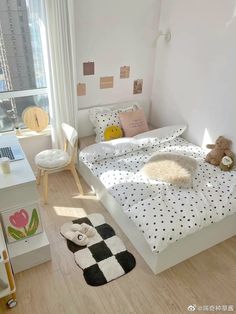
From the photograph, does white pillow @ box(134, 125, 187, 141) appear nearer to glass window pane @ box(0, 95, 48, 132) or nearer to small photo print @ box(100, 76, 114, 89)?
small photo print @ box(100, 76, 114, 89)

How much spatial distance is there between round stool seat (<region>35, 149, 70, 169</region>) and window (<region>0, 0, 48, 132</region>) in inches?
20.8

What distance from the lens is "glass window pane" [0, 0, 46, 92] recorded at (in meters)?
2.47

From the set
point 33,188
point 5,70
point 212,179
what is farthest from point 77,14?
point 212,179

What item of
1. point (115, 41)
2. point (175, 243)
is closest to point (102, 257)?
point (175, 243)

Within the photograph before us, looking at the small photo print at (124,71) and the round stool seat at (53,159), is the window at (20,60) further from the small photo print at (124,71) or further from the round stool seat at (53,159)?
the small photo print at (124,71)

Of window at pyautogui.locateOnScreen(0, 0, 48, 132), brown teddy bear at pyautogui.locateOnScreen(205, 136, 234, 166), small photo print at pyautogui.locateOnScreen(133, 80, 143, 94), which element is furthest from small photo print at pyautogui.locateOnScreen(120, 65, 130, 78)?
brown teddy bear at pyautogui.locateOnScreen(205, 136, 234, 166)

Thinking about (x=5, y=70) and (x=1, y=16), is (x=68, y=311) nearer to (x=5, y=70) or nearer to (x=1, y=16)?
(x=5, y=70)

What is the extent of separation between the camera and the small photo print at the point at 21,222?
188 centimetres

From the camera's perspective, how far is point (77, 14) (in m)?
2.68

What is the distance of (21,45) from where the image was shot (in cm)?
263

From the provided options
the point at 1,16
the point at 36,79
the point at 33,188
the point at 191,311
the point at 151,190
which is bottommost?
the point at 191,311

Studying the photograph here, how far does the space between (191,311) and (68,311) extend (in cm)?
82

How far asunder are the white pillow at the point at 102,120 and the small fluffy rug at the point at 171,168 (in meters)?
0.71

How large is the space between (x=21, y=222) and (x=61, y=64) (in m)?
1.54
